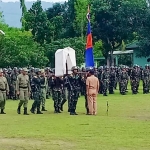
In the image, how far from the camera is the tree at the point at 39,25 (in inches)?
1758

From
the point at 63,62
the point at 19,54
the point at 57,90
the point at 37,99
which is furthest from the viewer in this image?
the point at 19,54

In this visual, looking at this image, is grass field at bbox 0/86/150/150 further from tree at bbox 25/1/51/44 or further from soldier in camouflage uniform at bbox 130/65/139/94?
tree at bbox 25/1/51/44

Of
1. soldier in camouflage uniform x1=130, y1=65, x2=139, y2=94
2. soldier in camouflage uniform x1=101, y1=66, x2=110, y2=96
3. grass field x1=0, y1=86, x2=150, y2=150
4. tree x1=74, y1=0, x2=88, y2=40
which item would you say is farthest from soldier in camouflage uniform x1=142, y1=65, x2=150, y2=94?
tree x1=74, y1=0, x2=88, y2=40

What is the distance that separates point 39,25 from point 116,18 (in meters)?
9.20

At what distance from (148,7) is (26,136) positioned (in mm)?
39247

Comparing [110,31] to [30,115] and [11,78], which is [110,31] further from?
[30,115]

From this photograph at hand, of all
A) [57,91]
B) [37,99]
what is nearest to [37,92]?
[37,99]

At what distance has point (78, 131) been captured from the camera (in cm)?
1431

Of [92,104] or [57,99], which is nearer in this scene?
[92,104]

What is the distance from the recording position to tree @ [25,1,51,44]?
147 feet

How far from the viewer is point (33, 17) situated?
45.0 m

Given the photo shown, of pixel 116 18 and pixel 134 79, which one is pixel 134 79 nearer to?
pixel 134 79

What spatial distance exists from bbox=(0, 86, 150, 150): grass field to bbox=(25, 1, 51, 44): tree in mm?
24595

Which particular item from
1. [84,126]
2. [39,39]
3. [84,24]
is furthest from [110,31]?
[84,126]
